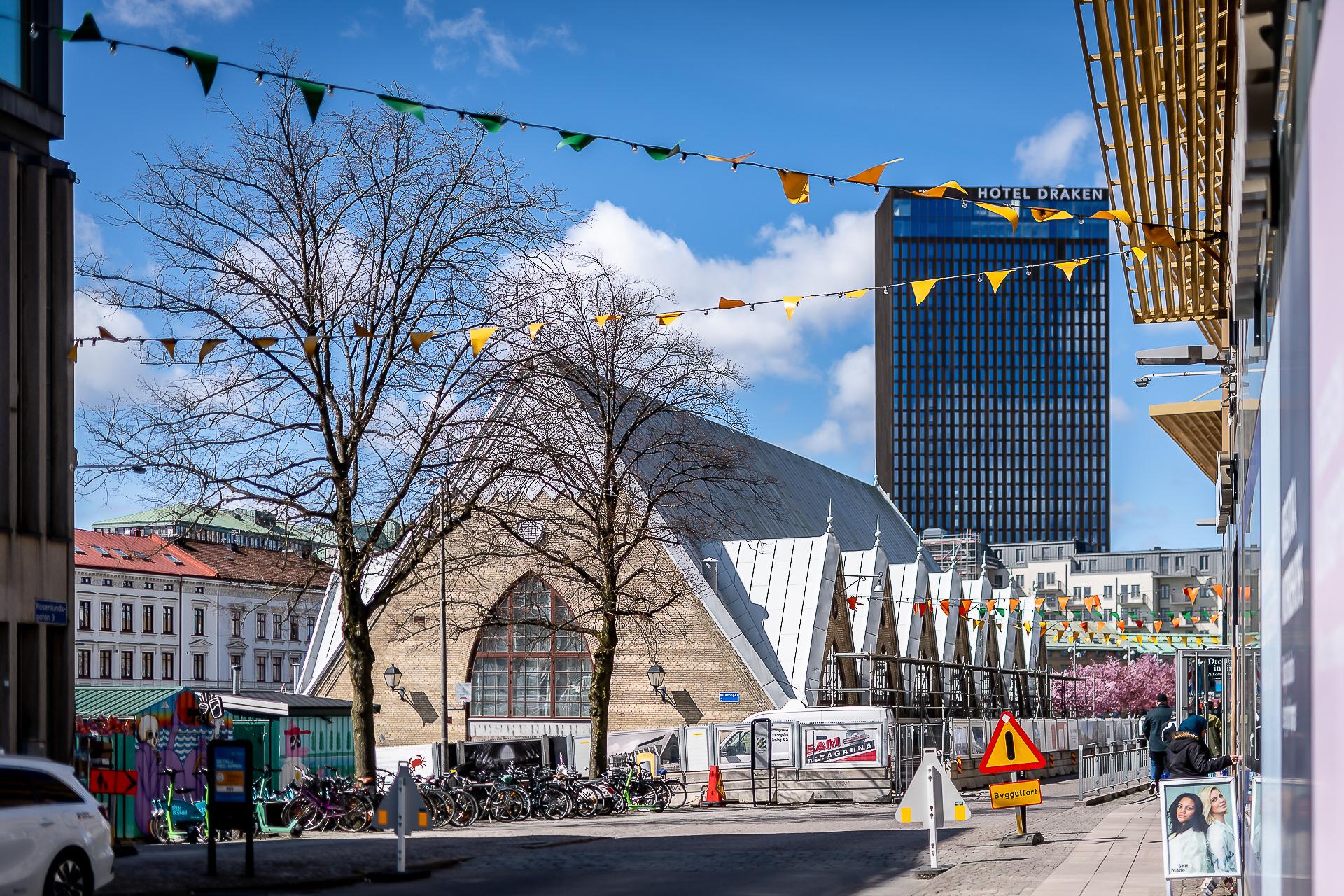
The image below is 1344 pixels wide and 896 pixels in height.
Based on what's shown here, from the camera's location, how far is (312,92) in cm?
1127

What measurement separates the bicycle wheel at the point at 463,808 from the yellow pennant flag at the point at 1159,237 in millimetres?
19397

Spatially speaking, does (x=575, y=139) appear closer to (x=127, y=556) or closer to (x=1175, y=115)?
(x=1175, y=115)

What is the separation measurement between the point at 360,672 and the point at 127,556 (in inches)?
2656

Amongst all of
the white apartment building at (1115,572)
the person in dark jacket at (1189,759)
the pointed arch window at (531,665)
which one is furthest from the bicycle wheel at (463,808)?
the white apartment building at (1115,572)

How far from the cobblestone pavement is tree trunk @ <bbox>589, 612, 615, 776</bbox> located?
471 cm

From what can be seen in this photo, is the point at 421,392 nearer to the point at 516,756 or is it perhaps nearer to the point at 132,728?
the point at 132,728

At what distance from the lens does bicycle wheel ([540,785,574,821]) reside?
29891mm

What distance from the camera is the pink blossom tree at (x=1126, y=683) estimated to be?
346 feet
